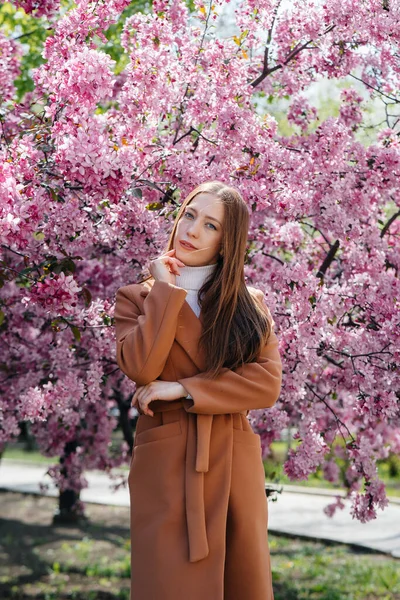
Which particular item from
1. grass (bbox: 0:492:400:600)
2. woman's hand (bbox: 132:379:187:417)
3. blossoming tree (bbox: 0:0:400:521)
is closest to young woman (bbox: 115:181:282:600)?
woman's hand (bbox: 132:379:187:417)

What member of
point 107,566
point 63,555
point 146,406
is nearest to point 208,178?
point 146,406

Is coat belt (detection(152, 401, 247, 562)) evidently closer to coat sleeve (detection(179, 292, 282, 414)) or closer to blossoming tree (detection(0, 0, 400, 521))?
coat sleeve (detection(179, 292, 282, 414))

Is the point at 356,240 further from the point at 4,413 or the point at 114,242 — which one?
the point at 4,413

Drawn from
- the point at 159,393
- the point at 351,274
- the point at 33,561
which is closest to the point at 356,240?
the point at 351,274

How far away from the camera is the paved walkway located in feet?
26.7

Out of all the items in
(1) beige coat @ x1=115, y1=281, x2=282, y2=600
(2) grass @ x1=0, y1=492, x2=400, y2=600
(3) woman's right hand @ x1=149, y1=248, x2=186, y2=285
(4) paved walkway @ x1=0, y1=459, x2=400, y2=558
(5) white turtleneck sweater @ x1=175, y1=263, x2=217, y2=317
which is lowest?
(4) paved walkway @ x1=0, y1=459, x2=400, y2=558

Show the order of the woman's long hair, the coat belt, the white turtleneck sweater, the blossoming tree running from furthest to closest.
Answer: the blossoming tree
the white turtleneck sweater
the woman's long hair
the coat belt

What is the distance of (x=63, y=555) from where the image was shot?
721 cm

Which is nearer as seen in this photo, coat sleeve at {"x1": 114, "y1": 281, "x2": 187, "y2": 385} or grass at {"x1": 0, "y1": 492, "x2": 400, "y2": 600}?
coat sleeve at {"x1": 114, "y1": 281, "x2": 187, "y2": 385}

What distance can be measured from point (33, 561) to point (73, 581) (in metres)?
0.87

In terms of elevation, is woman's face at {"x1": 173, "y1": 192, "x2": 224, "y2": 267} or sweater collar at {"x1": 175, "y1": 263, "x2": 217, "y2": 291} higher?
woman's face at {"x1": 173, "y1": 192, "x2": 224, "y2": 267}

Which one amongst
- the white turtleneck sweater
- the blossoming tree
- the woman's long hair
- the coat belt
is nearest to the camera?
the coat belt

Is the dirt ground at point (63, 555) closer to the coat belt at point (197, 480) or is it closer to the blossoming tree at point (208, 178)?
the blossoming tree at point (208, 178)

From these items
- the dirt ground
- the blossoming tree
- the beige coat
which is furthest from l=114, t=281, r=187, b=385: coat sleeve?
the dirt ground
